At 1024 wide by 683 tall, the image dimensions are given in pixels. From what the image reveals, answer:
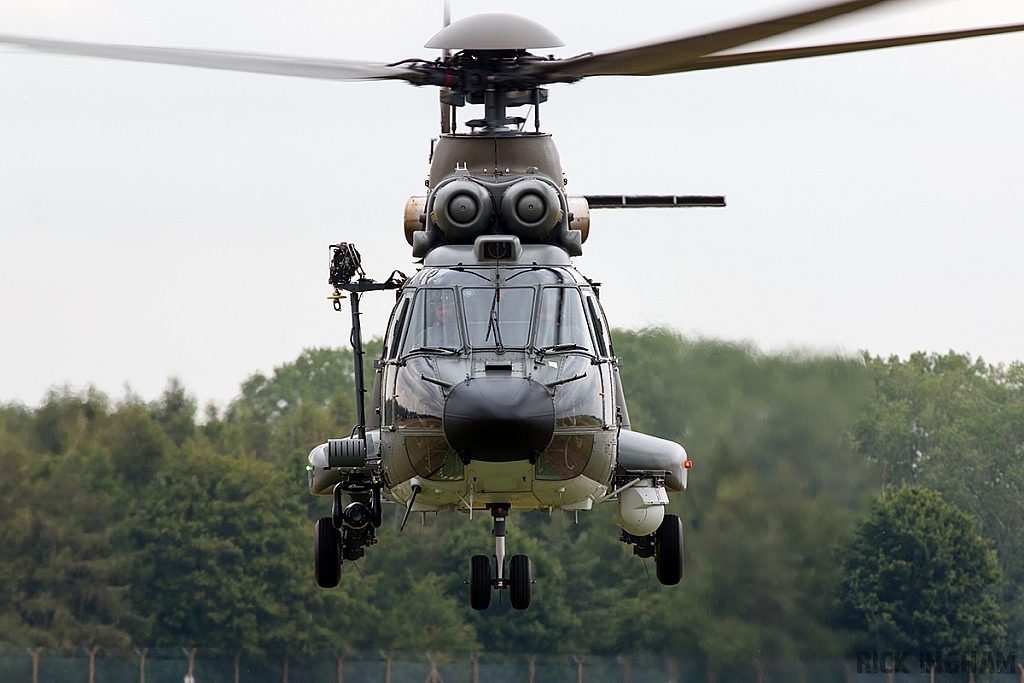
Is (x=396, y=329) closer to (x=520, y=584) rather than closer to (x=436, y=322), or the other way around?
(x=436, y=322)

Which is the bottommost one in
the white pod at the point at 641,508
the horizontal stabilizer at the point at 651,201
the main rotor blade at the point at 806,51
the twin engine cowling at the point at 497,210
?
the white pod at the point at 641,508

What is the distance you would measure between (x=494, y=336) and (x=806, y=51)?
11.3ft

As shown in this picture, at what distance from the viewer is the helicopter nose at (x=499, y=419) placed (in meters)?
13.8

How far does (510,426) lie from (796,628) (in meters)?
13.5

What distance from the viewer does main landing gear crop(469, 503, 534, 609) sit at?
15758mm

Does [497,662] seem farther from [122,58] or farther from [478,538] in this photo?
[122,58]

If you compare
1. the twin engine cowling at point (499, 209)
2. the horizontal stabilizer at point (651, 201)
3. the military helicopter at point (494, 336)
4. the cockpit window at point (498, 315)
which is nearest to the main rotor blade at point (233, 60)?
the military helicopter at point (494, 336)

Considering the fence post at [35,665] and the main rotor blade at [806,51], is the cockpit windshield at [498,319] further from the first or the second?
the fence post at [35,665]

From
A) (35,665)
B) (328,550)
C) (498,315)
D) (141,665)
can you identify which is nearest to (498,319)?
(498,315)

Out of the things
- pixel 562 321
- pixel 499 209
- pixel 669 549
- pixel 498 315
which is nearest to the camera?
pixel 498 315

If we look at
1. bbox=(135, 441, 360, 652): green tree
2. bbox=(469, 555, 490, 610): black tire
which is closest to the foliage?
bbox=(135, 441, 360, 652): green tree

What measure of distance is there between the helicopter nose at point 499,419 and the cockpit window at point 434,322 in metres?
0.79

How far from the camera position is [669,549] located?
687 inches

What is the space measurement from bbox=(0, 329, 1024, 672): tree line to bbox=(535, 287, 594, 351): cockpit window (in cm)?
1093
